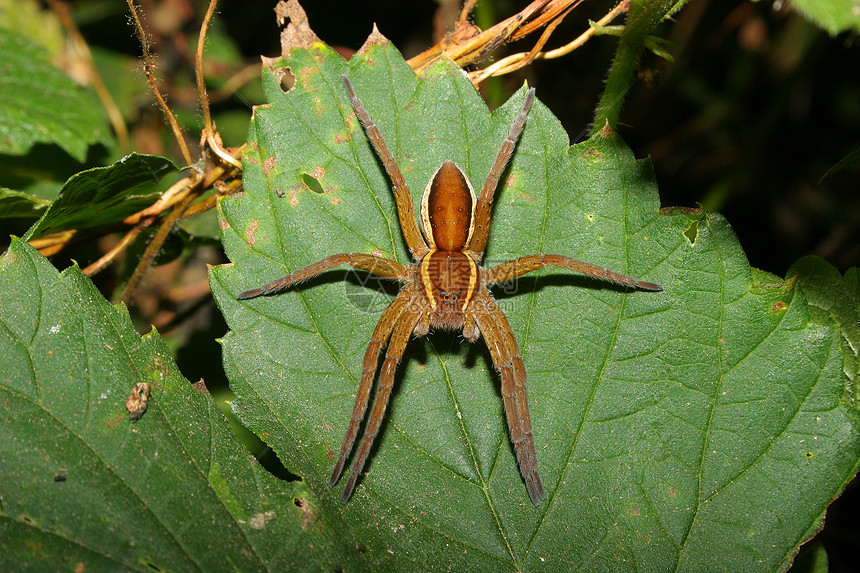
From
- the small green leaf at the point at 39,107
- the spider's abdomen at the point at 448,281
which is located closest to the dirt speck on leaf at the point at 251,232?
the spider's abdomen at the point at 448,281

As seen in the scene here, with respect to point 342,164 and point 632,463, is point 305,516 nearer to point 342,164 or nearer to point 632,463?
point 632,463

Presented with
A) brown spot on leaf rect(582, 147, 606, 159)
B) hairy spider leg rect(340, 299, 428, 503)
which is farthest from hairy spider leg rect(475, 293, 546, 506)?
brown spot on leaf rect(582, 147, 606, 159)

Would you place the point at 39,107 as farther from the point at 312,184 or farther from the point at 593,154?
the point at 593,154

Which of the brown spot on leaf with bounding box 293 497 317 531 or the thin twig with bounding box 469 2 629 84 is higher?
the thin twig with bounding box 469 2 629 84

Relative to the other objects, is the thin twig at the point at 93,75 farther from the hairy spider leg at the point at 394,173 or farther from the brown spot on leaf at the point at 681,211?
the brown spot on leaf at the point at 681,211

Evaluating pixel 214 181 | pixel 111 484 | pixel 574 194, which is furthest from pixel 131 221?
pixel 574 194

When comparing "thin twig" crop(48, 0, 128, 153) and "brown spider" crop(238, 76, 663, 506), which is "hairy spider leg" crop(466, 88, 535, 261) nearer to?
"brown spider" crop(238, 76, 663, 506)

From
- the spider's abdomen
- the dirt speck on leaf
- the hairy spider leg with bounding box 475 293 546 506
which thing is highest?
the dirt speck on leaf
